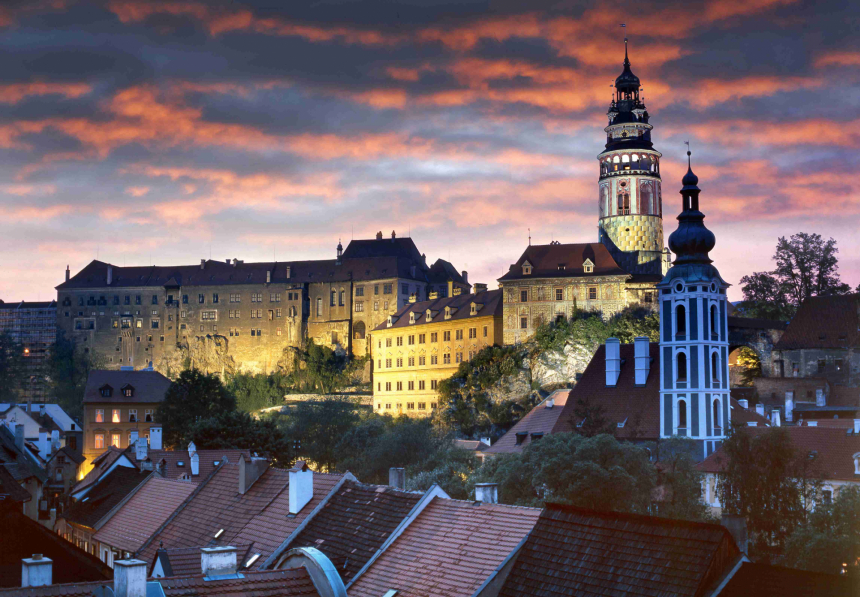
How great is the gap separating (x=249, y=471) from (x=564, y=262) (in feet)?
215

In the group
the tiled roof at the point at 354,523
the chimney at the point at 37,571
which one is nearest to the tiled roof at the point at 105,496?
the tiled roof at the point at 354,523


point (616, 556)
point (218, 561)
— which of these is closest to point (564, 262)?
point (616, 556)

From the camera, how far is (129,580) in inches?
503

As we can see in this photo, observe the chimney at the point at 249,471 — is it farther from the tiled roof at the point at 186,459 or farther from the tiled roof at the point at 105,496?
the tiled roof at the point at 186,459

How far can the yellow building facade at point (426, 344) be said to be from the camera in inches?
3688

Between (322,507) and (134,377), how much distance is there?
2349 inches

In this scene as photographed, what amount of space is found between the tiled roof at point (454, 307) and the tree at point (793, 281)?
829 inches

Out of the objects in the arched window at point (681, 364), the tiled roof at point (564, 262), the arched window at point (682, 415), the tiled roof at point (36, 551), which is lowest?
the tiled roof at point (36, 551)

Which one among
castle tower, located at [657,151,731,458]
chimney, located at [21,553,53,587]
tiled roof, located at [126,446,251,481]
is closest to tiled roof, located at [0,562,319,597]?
chimney, located at [21,553,53,587]

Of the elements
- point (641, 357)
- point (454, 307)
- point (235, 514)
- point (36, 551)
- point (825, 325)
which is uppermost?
point (454, 307)

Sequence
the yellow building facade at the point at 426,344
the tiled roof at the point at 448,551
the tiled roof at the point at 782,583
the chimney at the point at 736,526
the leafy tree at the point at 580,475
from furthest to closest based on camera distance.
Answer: the yellow building facade at the point at 426,344, the leafy tree at the point at 580,475, the tiled roof at the point at 448,551, the chimney at the point at 736,526, the tiled roof at the point at 782,583

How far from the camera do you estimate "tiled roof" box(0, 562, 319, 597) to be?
12.5 metres

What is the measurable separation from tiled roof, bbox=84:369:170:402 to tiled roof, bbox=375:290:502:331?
2745 cm

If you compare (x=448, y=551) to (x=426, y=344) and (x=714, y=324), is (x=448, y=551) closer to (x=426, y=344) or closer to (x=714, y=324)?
(x=714, y=324)
